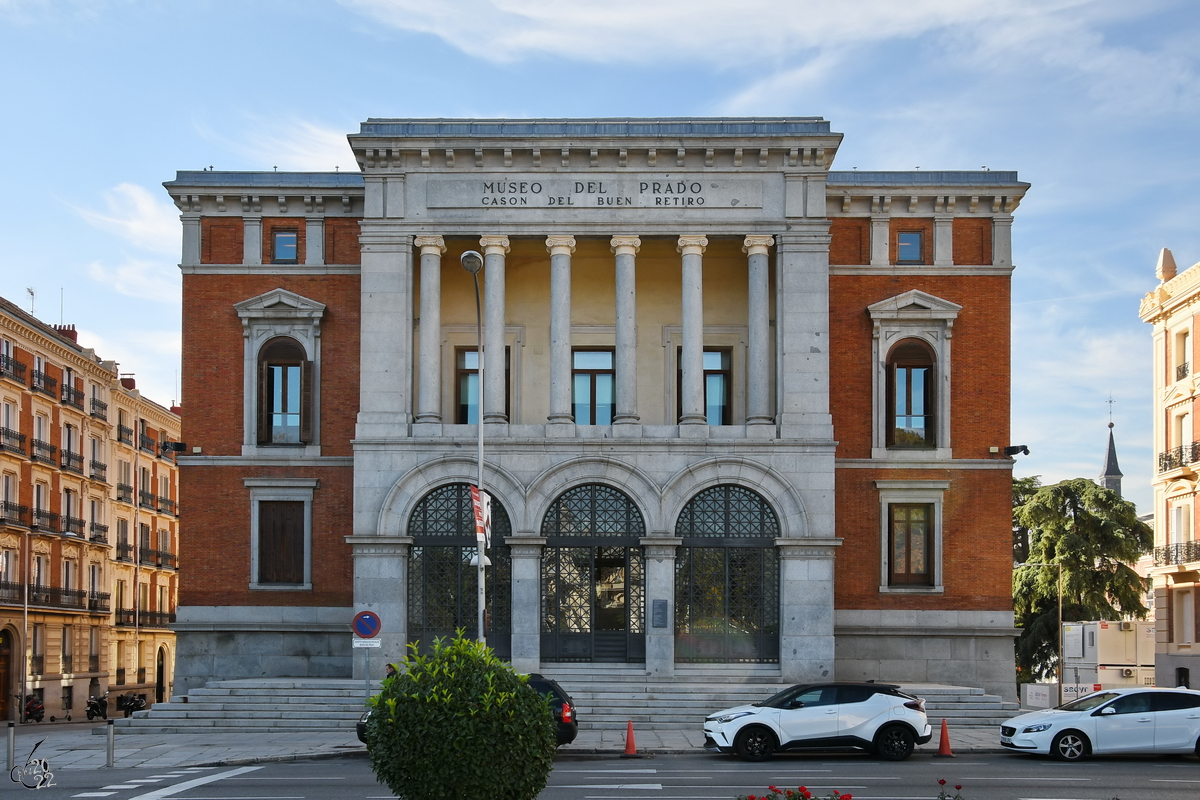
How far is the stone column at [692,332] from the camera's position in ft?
119

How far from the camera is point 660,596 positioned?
35.7 metres

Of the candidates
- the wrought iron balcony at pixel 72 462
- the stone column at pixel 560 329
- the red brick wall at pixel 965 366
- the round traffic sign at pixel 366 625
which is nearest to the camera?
the round traffic sign at pixel 366 625

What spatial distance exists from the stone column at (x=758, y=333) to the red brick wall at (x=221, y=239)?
1470cm

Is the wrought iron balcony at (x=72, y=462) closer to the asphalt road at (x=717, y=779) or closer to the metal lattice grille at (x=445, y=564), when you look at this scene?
the metal lattice grille at (x=445, y=564)

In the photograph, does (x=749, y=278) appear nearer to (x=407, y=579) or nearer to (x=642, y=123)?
(x=642, y=123)

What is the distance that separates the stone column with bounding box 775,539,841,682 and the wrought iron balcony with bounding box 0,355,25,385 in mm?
34932

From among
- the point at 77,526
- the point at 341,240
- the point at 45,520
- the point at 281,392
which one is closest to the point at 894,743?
the point at 281,392

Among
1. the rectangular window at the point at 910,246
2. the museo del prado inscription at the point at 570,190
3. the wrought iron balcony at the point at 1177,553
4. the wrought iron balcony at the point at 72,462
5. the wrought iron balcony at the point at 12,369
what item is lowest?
the wrought iron balcony at the point at 1177,553

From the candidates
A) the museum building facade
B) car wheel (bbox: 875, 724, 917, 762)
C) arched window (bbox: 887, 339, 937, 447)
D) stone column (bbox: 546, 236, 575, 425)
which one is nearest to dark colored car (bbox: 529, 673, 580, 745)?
car wheel (bbox: 875, 724, 917, 762)

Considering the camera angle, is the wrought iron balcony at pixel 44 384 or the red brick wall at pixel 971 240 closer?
the red brick wall at pixel 971 240

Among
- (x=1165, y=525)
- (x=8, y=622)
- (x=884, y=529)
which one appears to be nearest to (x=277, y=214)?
(x=884, y=529)

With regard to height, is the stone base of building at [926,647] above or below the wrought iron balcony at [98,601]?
above

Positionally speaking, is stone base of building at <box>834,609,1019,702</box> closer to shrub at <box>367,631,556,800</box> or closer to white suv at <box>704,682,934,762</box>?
white suv at <box>704,682,934,762</box>

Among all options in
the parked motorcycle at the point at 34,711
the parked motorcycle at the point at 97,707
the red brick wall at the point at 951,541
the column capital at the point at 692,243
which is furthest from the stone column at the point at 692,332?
the parked motorcycle at the point at 97,707
